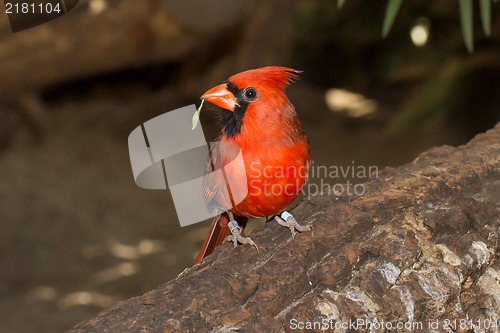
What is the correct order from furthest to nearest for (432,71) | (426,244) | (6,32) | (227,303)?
(432,71), (6,32), (426,244), (227,303)

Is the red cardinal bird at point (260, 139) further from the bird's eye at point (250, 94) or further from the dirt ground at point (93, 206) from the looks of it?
the dirt ground at point (93, 206)

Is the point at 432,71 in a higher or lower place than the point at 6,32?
lower

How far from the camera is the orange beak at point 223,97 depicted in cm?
140

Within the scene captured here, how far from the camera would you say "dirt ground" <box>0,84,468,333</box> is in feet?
9.96

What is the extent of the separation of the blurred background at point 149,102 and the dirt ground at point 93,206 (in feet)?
0.03

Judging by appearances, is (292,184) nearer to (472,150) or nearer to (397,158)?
(472,150)

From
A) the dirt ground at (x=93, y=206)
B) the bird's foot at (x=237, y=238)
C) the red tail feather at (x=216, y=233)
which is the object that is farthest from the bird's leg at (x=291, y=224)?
the dirt ground at (x=93, y=206)

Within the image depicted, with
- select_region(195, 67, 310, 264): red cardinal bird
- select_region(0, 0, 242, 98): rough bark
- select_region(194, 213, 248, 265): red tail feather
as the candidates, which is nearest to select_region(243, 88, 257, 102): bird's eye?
select_region(195, 67, 310, 264): red cardinal bird

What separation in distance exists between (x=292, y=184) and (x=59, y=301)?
6.86 feet

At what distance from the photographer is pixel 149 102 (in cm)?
454

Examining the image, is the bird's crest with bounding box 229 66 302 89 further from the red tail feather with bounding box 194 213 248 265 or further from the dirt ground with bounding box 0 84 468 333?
the dirt ground with bounding box 0 84 468 333

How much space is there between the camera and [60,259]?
3.24 m

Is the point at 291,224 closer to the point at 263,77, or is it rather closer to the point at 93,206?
the point at 263,77

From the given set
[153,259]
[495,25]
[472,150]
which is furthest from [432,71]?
[153,259]
